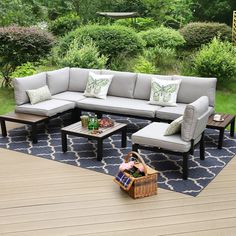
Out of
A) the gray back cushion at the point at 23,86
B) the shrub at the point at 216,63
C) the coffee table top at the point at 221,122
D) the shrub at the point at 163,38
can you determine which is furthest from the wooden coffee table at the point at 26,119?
the shrub at the point at 163,38

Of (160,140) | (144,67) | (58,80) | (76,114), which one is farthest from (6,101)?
(160,140)

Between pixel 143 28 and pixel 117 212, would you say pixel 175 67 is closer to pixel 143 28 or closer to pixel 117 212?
pixel 143 28

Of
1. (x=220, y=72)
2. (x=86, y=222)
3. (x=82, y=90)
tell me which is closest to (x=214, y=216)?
(x=86, y=222)

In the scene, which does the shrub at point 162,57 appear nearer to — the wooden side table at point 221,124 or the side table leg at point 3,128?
the wooden side table at point 221,124

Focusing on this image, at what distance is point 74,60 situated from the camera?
920 cm

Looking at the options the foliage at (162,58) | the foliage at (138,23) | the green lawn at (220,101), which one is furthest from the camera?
the foliage at (138,23)

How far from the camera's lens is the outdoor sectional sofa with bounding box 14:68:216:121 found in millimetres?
6883

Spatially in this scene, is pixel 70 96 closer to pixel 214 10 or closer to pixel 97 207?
pixel 97 207

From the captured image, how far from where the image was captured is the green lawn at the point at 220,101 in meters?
8.61

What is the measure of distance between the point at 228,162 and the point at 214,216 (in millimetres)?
1635

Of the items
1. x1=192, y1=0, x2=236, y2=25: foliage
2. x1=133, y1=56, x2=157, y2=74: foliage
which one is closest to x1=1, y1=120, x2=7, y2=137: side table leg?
x1=133, y1=56, x2=157, y2=74: foliage

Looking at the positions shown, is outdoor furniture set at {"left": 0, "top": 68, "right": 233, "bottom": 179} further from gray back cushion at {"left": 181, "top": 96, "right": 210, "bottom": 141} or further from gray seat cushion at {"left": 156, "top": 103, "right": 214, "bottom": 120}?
gray back cushion at {"left": 181, "top": 96, "right": 210, "bottom": 141}

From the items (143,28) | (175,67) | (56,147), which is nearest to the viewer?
(56,147)

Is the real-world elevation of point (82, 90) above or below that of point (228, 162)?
above
